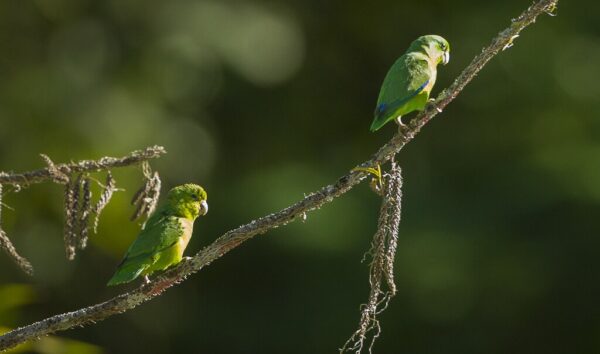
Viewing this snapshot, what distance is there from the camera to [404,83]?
3178 millimetres

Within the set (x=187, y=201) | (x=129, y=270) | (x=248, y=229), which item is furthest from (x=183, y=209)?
(x=248, y=229)

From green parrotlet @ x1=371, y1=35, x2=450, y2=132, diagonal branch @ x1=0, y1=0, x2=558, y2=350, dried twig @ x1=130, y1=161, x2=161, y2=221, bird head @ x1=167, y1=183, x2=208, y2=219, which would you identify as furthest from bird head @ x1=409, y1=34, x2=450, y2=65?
dried twig @ x1=130, y1=161, x2=161, y2=221

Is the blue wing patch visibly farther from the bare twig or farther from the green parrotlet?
the bare twig

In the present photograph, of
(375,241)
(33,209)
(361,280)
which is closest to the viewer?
(375,241)

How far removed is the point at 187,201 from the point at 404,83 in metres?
0.78

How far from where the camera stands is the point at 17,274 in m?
8.44

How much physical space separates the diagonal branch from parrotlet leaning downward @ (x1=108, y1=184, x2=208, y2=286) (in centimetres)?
74

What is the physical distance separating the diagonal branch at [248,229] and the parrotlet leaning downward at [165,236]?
736 millimetres

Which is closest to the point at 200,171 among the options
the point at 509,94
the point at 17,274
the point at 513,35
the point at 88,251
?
the point at 88,251

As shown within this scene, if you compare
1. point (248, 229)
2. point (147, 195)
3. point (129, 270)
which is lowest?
point (248, 229)

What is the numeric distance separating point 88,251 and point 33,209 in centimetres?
128

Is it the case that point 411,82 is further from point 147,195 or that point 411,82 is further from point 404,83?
point 147,195

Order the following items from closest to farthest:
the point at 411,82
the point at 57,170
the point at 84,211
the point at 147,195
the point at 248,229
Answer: the point at 248,229 < the point at 57,170 < the point at 84,211 < the point at 147,195 < the point at 411,82

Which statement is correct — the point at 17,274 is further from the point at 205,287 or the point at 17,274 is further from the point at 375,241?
the point at 375,241
